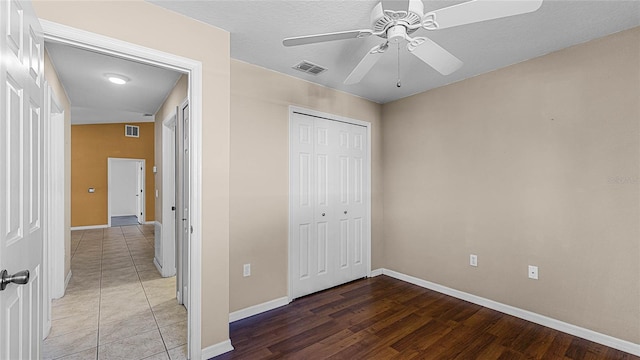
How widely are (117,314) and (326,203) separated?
7.90 feet

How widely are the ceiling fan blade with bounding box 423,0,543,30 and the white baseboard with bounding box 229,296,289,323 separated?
272 centimetres

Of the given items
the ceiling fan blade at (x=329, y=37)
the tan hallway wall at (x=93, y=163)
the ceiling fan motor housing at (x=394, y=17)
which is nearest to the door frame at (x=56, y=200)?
the ceiling fan blade at (x=329, y=37)

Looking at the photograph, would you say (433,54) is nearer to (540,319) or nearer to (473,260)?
(473,260)

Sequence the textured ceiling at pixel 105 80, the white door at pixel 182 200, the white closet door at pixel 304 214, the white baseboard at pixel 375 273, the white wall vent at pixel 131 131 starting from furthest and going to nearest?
the white wall vent at pixel 131 131, the white baseboard at pixel 375 273, the white closet door at pixel 304 214, the white door at pixel 182 200, the textured ceiling at pixel 105 80

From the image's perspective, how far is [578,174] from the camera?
92.7 inches

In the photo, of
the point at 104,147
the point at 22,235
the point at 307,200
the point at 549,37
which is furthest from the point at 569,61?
the point at 104,147

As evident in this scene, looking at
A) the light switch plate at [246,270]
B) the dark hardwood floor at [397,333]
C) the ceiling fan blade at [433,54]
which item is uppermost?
the ceiling fan blade at [433,54]

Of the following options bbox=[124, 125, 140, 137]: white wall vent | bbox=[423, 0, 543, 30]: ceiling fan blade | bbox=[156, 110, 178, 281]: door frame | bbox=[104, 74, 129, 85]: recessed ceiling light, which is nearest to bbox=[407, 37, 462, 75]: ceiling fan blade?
bbox=[423, 0, 543, 30]: ceiling fan blade

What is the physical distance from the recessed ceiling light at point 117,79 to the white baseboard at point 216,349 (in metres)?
2.86

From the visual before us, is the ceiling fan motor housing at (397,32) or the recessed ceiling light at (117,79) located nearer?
the ceiling fan motor housing at (397,32)

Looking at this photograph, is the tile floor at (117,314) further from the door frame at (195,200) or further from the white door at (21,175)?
the white door at (21,175)

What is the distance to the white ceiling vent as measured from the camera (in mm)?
2744

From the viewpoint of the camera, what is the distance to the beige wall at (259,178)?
8.78 ft

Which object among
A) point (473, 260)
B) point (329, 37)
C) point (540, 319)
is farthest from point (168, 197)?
point (540, 319)
